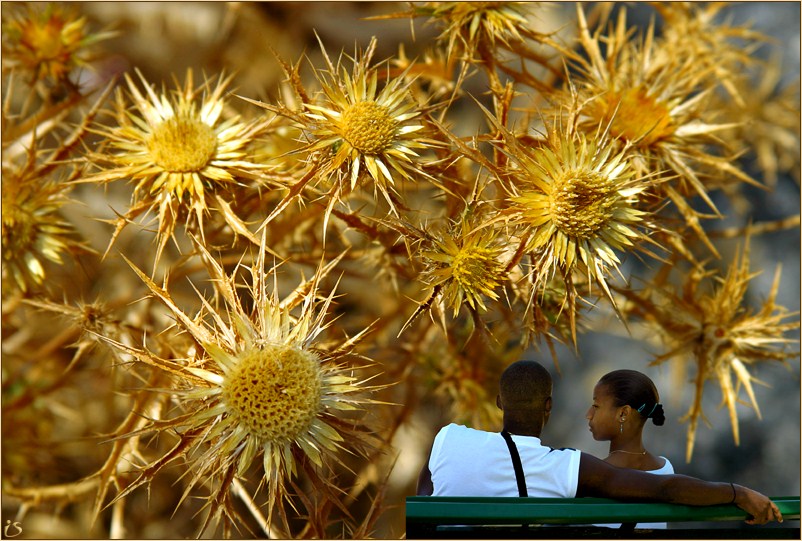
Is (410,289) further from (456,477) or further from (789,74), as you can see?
(789,74)

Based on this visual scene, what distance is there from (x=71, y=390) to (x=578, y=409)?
71.6 inches

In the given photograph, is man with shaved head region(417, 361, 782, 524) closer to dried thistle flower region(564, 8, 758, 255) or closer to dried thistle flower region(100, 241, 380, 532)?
dried thistle flower region(100, 241, 380, 532)

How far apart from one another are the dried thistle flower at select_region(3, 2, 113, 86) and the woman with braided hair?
143cm

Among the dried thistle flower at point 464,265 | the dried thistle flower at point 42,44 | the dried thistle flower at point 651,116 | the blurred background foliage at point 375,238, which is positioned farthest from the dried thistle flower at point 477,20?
the dried thistle flower at point 42,44

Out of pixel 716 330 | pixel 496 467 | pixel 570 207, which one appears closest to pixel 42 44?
pixel 570 207

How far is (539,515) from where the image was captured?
114 centimetres

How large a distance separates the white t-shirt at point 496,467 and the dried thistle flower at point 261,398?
150 millimetres

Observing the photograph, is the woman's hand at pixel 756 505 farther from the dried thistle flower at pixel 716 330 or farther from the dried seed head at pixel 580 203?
the dried thistle flower at pixel 716 330

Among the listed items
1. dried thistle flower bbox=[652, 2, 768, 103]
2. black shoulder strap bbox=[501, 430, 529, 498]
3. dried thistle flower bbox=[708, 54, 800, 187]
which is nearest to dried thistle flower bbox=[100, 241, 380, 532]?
black shoulder strap bbox=[501, 430, 529, 498]

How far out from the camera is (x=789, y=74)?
3279mm

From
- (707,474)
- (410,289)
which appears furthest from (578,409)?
(410,289)

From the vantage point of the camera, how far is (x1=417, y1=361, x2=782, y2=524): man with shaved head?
1.22 m

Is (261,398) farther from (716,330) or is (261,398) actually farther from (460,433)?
(716,330)

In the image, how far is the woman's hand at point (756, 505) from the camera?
1209 mm
